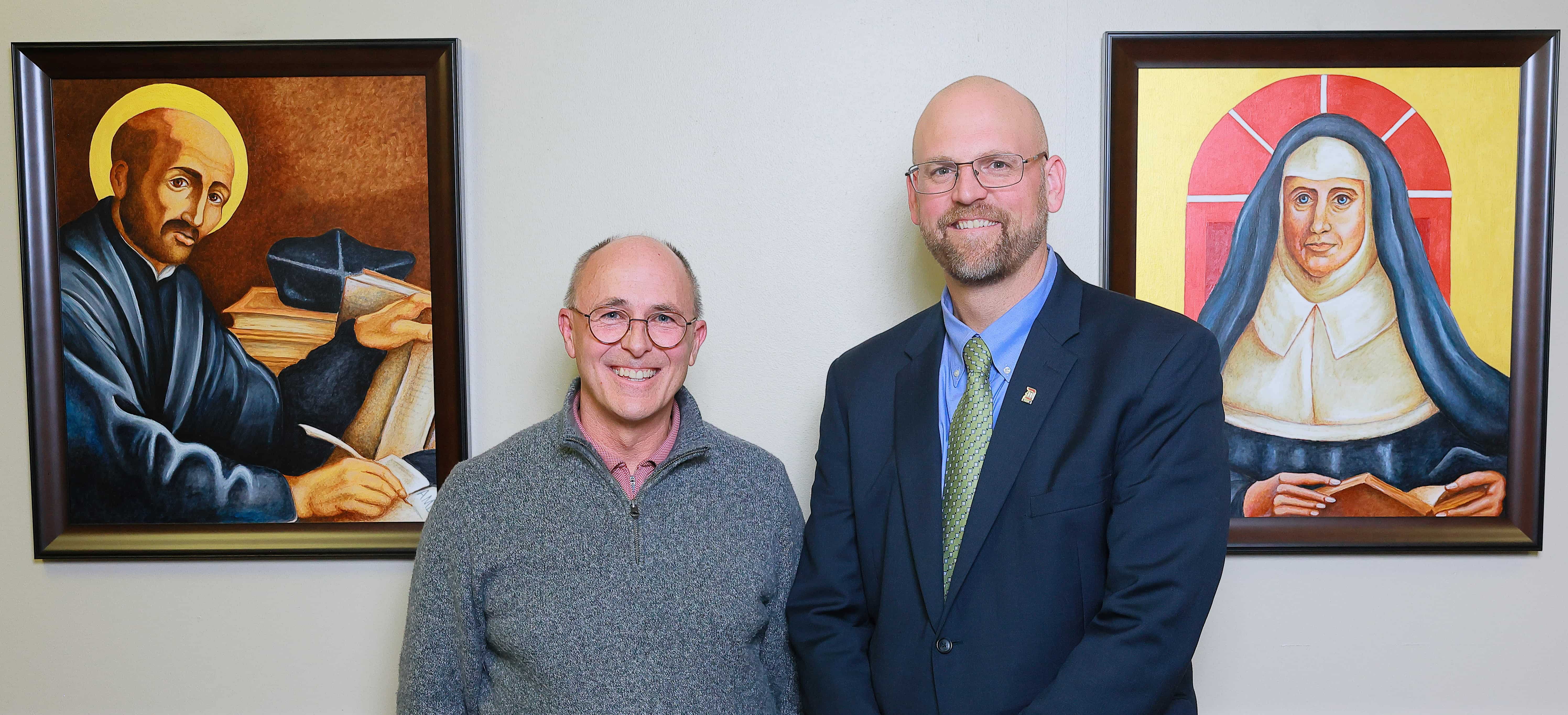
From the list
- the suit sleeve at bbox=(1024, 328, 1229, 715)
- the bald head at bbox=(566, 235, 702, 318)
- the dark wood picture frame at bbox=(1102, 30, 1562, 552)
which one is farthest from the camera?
the dark wood picture frame at bbox=(1102, 30, 1562, 552)

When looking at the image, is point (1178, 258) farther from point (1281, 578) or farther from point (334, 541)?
point (334, 541)

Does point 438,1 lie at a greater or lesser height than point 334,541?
greater

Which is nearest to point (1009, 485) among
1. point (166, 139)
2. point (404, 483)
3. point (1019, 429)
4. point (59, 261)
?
point (1019, 429)

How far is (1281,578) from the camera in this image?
2045mm

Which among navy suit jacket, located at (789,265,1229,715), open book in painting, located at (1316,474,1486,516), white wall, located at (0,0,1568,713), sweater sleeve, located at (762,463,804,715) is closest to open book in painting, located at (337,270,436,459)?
white wall, located at (0,0,1568,713)

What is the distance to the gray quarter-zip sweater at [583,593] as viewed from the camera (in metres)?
1.52

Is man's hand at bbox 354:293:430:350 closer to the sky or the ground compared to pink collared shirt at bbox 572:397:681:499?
closer to the sky

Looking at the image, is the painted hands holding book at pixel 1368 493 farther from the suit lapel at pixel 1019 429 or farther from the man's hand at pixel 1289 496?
the suit lapel at pixel 1019 429

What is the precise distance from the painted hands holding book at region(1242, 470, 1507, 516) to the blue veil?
14 centimetres

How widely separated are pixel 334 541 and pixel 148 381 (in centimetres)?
54

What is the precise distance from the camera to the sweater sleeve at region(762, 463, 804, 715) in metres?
1.66

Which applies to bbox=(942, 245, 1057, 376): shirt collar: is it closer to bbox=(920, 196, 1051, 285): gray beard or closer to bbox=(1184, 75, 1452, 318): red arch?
bbox=(920, 196, 1051, 285): gray beard

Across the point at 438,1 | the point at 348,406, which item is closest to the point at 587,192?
the point at 438,1

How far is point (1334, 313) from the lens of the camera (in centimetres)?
198
